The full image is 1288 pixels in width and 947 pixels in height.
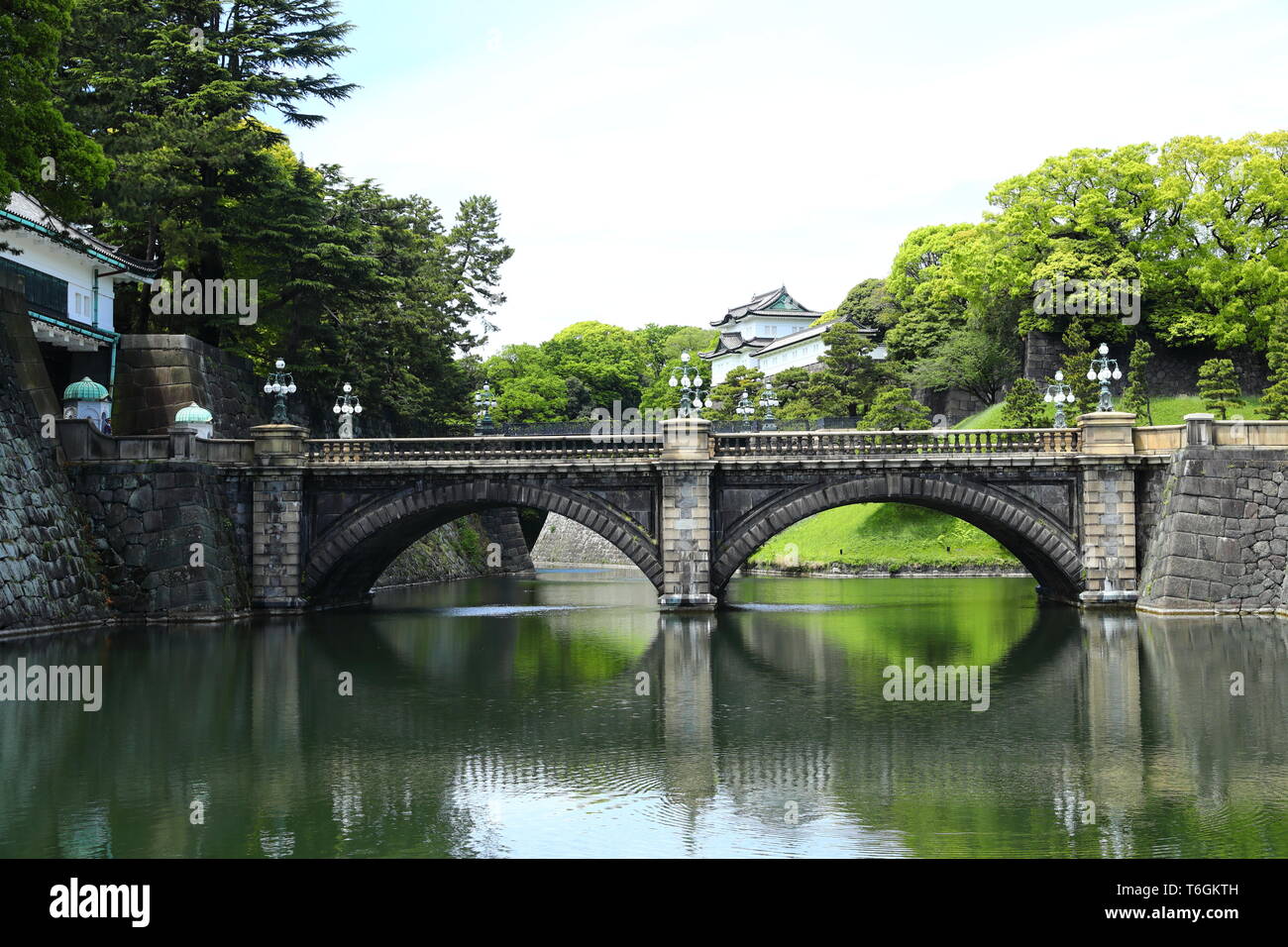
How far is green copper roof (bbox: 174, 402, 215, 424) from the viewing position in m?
39.9

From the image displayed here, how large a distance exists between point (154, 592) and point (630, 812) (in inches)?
1020

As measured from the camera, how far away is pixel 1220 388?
54.3m

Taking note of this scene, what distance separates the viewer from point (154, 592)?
1457 inches

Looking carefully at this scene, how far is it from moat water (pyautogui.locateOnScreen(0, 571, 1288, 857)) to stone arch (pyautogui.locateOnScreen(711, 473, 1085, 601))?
374 cm

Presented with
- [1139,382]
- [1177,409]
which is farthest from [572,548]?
[1177,409]

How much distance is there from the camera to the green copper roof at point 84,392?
39219 mm

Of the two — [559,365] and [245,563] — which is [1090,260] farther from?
[559,365]

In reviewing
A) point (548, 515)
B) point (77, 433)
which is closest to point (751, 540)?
point (77, 433)

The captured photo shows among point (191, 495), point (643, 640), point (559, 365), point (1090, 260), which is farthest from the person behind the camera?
point (559, 365)

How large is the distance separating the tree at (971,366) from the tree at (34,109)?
51242 mm

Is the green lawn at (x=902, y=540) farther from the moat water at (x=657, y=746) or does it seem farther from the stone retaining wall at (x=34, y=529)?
the stone retaining wall at (x=34, y=529)

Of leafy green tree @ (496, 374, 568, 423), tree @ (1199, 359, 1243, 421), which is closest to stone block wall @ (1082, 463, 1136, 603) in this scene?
tree @ (1199, 359, 1243, 421)

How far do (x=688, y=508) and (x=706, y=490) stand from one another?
83 cm

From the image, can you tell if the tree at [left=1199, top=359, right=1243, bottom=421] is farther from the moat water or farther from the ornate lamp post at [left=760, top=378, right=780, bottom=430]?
the moat water
